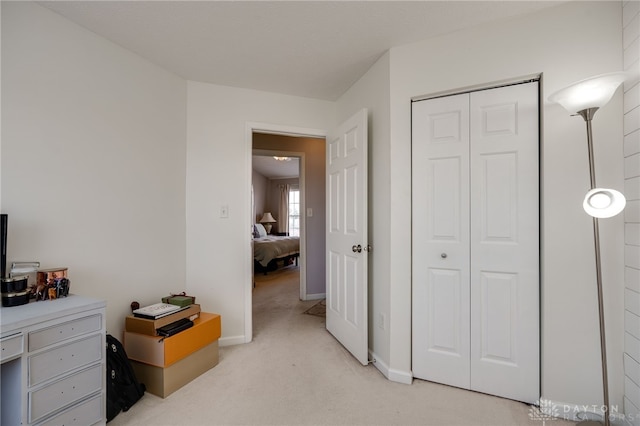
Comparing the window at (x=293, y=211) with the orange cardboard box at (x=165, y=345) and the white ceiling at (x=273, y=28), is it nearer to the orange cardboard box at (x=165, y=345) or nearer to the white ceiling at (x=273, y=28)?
the white ceiling at (x=273, y=28)

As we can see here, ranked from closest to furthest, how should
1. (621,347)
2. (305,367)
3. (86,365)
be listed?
(86,365) < (621,347) < (305,367)

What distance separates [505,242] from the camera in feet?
5.91

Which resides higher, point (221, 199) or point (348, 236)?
point (221, 199)

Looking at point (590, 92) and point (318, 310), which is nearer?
point (590, 92)

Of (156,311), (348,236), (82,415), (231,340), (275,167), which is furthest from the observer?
(275,167)

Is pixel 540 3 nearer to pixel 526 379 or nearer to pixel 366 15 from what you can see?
pixel 366 15

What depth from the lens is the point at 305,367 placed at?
2.22 meters

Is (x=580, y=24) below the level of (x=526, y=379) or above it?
above

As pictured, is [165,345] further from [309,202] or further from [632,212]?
[632,212]

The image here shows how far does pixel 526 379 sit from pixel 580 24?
82.8 inches

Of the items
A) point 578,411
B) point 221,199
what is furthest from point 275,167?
point 578,411

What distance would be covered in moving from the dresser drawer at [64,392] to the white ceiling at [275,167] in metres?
5.56

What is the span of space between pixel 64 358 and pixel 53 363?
0.04m

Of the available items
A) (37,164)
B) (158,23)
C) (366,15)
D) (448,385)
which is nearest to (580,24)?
(366,15)
